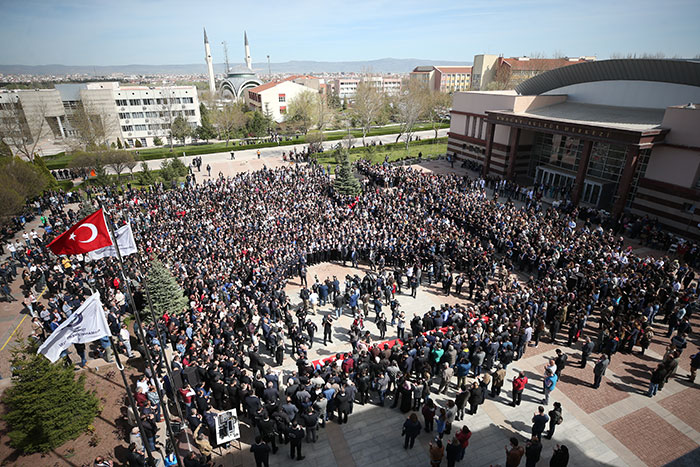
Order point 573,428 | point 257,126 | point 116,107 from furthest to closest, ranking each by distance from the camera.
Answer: point 257,126 < point 116,107 < point 573,428

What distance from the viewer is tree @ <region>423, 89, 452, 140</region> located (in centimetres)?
6918

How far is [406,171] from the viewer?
34312mm

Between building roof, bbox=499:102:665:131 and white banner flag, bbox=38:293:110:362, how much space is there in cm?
2901

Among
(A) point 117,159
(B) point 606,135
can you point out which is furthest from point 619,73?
(A) point 117,159

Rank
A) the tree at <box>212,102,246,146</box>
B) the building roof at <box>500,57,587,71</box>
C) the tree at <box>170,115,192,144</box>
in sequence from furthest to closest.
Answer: the building roof at <box>500,57,587,71</box> < the tree at <box>212,102,246,146</box> < the tree at <box>170,115,192,144</box>

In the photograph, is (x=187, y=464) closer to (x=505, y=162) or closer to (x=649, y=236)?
(x=649, y=236)

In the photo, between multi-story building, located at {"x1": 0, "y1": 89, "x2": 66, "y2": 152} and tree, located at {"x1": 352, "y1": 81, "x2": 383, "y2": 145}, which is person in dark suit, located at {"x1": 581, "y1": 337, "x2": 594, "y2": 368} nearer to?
tree, located at {"x1": 352, "y1": 81, "x2": 383, "y2": 145}

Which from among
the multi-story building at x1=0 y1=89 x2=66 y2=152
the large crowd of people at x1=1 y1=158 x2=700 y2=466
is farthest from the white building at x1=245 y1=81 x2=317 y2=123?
the large crowd of people at x1=1 y1=158 x2=700 y2=466

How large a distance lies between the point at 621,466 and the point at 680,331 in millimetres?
6879

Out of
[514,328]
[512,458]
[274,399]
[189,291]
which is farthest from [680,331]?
[189,291]

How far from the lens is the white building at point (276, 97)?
78.6 metres

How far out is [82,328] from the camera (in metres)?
7.75

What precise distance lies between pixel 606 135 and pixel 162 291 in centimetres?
2825

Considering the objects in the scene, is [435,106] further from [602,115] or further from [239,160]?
[602,115]
